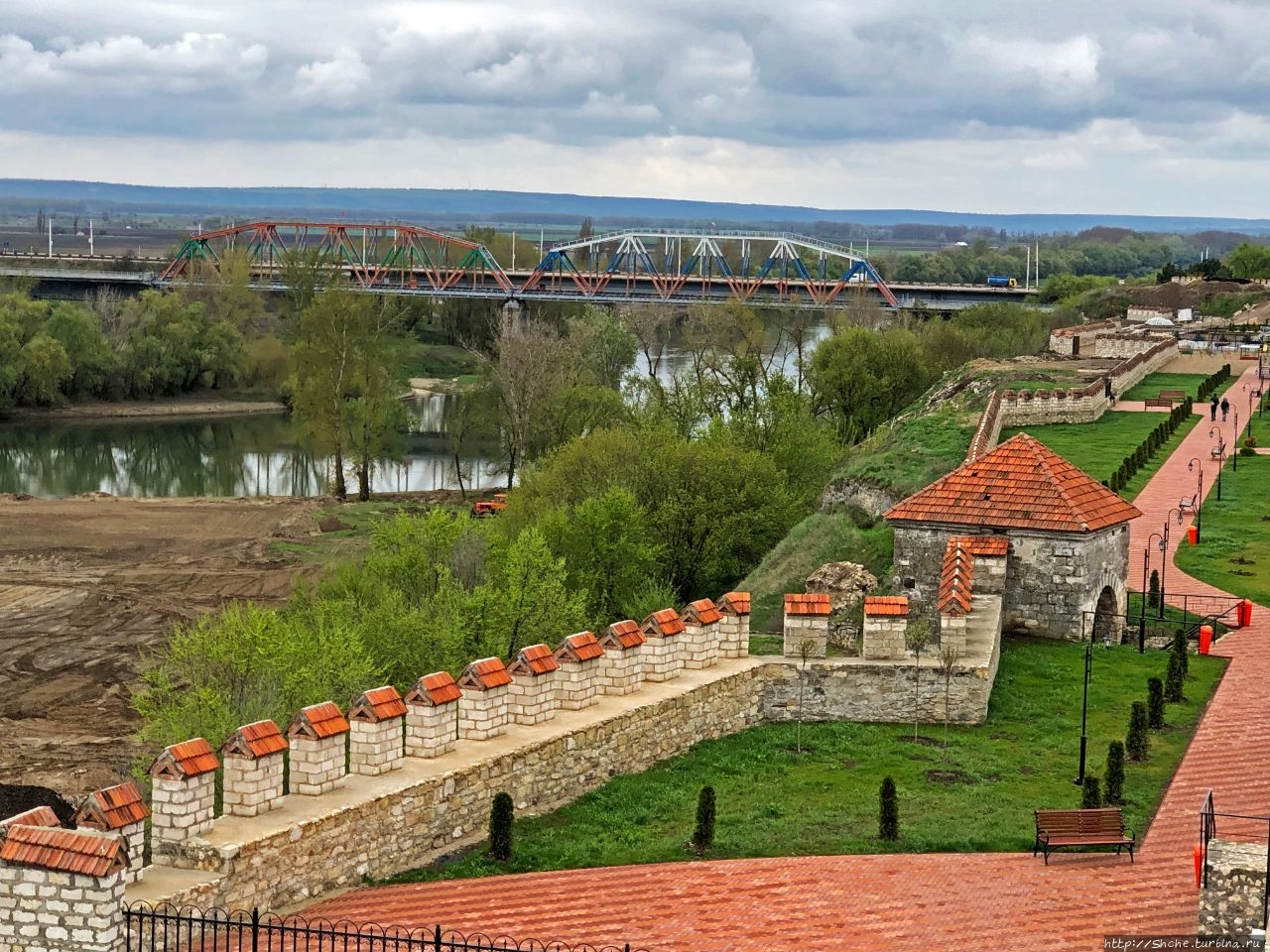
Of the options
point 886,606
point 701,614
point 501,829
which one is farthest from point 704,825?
point 886,606

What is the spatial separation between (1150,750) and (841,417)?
1537 inches

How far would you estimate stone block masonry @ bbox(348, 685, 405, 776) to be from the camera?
48.8 ft

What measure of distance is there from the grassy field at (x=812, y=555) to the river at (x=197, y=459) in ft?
104

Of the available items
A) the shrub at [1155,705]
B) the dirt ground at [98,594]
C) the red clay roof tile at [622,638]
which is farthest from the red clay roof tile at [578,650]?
the dirt ground at [98,594]

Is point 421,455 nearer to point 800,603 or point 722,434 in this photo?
point 722,434

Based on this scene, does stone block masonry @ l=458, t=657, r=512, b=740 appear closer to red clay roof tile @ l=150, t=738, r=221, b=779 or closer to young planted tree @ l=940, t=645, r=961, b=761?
red clay roof tile @ l=150, t=738, r=221, b=779

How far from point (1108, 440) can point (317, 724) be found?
26.6m

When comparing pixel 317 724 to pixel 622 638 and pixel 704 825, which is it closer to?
pixel 704 825

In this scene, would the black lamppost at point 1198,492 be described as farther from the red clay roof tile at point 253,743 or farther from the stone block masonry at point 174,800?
the stone block masonry at point 174,800

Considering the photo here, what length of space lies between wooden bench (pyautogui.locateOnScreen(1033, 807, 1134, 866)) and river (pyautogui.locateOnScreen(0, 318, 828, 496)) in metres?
47.5

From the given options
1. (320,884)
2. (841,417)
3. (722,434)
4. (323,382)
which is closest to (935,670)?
(320,884)

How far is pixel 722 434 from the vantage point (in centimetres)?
4191

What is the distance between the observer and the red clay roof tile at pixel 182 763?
13.0 metres

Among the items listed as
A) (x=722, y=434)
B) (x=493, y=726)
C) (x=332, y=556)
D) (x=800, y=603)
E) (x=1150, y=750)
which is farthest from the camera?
(x=332, y=556)
